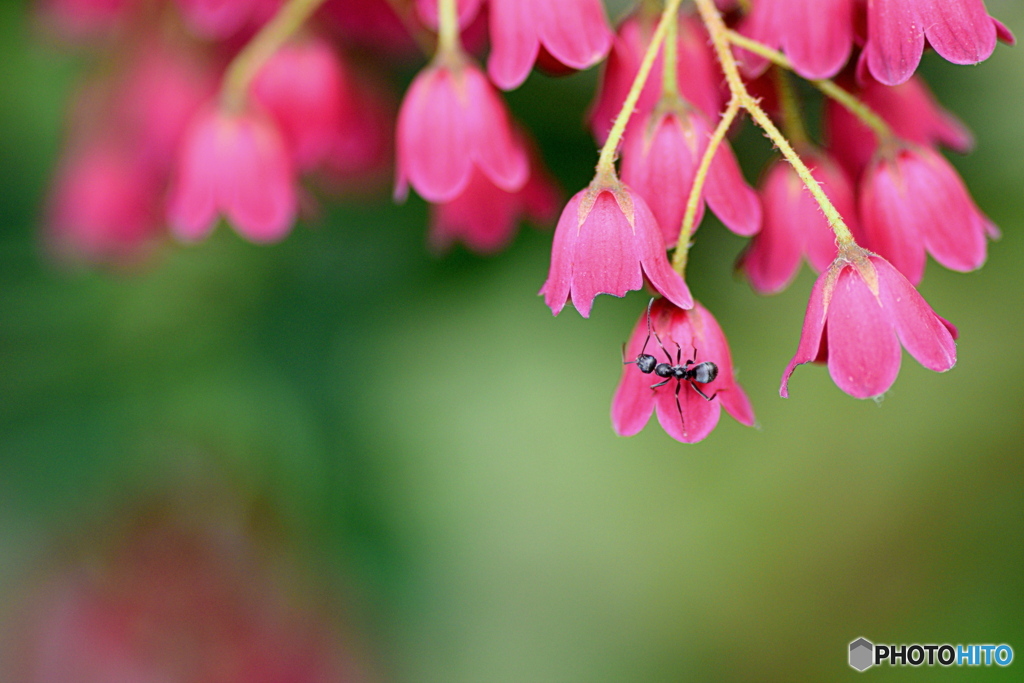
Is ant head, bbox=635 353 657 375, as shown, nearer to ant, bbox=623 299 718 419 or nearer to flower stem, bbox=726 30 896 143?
ant, bbox=623 299 718 419

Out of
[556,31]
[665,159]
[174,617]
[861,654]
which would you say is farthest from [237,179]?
[861,654]

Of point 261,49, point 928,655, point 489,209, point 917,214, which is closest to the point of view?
point 917,214

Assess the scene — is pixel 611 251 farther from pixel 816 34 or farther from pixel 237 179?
pixel 237 179

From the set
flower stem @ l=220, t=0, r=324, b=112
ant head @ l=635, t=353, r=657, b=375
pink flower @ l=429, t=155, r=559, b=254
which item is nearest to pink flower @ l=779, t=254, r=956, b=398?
Result: ant head @ l=635, t=353, r=657, b=375

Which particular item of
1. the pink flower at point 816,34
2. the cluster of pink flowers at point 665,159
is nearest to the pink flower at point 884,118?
the cluster of pink flowers at point 665,159

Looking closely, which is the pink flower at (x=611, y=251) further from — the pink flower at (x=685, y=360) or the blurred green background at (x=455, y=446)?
the blurred green background at (x=455, y=446)
